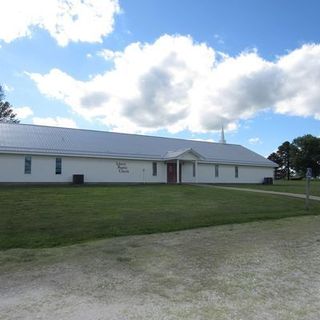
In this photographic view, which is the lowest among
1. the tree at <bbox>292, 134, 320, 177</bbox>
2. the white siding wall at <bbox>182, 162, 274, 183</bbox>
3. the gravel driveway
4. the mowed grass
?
the gravel driveway

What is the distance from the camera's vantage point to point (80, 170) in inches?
1244

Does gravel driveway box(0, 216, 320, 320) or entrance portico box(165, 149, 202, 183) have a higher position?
entrance portico box(165, 149, 202, 183)

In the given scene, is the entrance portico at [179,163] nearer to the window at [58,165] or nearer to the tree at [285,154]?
the window at [58,165]

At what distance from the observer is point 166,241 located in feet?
32.8

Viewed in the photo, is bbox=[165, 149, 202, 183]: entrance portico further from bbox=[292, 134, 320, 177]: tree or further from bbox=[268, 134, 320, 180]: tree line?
bbox=[292, 134, 320, 177]: tree

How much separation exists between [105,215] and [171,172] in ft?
77.1

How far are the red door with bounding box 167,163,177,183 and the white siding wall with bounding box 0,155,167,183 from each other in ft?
1.30

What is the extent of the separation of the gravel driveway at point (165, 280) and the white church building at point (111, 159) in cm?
2114

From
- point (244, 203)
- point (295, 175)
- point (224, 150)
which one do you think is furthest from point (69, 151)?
point (295, 175)

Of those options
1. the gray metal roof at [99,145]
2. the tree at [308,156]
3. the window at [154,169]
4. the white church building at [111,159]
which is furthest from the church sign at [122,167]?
the tree at [308,156]

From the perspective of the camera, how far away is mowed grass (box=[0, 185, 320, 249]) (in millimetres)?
10633

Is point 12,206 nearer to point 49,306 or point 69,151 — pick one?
point 49,306

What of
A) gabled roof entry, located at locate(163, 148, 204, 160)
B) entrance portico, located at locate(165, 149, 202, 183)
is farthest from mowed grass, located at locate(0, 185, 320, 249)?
entrance portico, located at locate(165, 149, 202, 183)

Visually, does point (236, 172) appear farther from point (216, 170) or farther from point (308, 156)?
point (308, 156)
